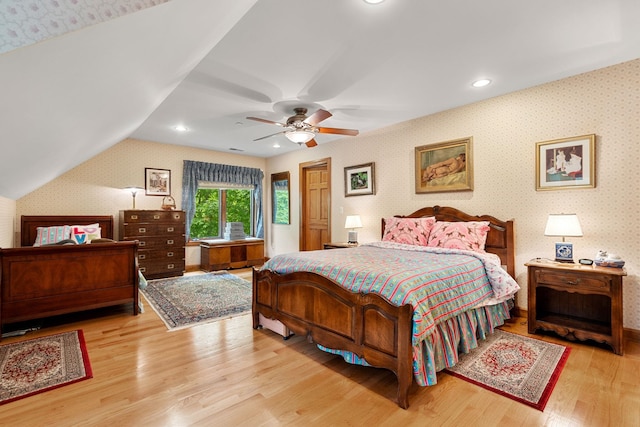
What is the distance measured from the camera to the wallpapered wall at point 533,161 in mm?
2787

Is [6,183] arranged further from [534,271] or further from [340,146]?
[534,271]

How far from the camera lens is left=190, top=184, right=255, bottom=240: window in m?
6.42

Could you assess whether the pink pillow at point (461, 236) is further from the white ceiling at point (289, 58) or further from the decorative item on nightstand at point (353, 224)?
the white ceiling at point (289, 58)

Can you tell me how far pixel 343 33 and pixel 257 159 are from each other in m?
5.07

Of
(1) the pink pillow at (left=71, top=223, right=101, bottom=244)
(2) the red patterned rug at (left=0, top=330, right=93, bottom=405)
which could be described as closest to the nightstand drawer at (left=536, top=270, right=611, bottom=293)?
(2) the red patterned rug at (left=0, top=330, right=93, bottom=405)

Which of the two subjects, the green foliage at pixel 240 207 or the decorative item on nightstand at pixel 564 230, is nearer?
the decorative item on nightstand at pixel 564 230

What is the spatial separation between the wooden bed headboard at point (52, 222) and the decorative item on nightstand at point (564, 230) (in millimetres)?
5995

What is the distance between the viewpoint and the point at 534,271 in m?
2.92

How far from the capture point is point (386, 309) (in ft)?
6.47

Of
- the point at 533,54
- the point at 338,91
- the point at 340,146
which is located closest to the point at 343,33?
the point at 338,91

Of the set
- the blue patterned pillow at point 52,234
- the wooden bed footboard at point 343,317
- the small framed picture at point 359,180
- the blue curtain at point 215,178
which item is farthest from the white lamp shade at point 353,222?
the blue patterned pillow at point 52,234

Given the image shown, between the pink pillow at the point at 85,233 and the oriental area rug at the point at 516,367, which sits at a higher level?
the pink pillow at the point at 85,233

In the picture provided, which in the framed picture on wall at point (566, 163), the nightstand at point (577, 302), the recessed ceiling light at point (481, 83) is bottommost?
the nightstand at point (577, 302)

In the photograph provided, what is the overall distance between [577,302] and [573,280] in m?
0.62
